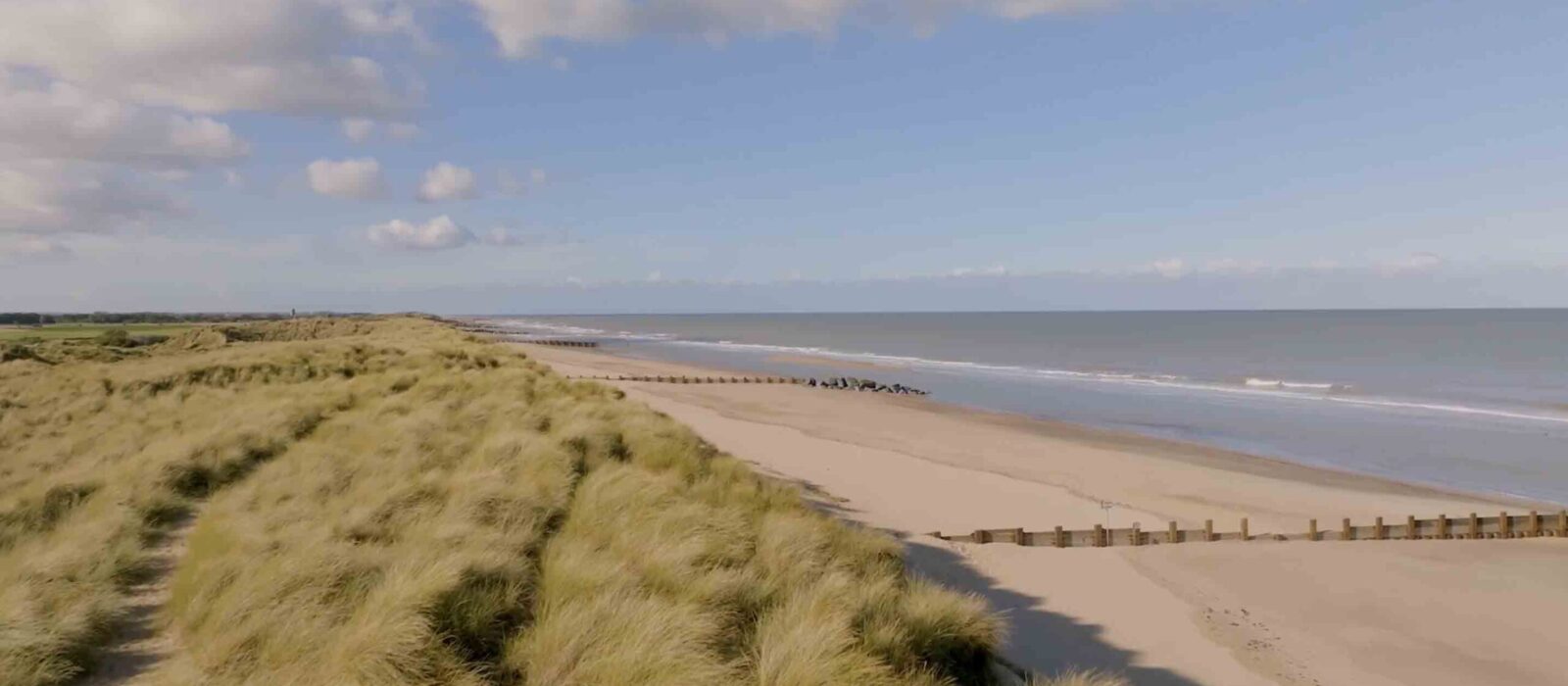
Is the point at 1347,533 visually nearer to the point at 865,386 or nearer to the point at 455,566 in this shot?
the point at 455,566

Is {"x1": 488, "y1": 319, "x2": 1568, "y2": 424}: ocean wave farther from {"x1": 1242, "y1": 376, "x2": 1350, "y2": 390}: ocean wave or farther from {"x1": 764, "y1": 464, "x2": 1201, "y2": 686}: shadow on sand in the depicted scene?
{"x1": 764, "y1": 464, "x2": 1201, "y2": 686}: shadow on sand

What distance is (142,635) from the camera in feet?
20.0

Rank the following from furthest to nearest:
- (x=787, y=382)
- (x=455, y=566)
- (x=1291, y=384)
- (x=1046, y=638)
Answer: (x=787, y=382), (x=1291, y=384), (x=1046, y=638), (x=455, y=566)

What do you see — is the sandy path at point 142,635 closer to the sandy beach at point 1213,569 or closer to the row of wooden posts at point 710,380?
the sandy beach at point 1213,569

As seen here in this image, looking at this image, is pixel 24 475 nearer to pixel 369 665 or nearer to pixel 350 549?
pixel 350 549

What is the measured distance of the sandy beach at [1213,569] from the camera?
9.55 metres

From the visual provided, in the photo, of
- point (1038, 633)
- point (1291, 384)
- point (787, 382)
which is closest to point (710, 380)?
point (787, 382)

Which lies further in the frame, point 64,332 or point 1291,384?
point 64,332

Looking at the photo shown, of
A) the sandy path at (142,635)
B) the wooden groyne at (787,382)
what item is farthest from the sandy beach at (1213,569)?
the wooden groyne at (787,382)

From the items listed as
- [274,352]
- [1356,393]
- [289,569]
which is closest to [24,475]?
[289,569]

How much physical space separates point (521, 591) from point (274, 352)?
29.9 metres

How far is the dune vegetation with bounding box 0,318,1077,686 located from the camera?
5324 millimetres

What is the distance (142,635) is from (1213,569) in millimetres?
12723

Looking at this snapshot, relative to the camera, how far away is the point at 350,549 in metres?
6.88
